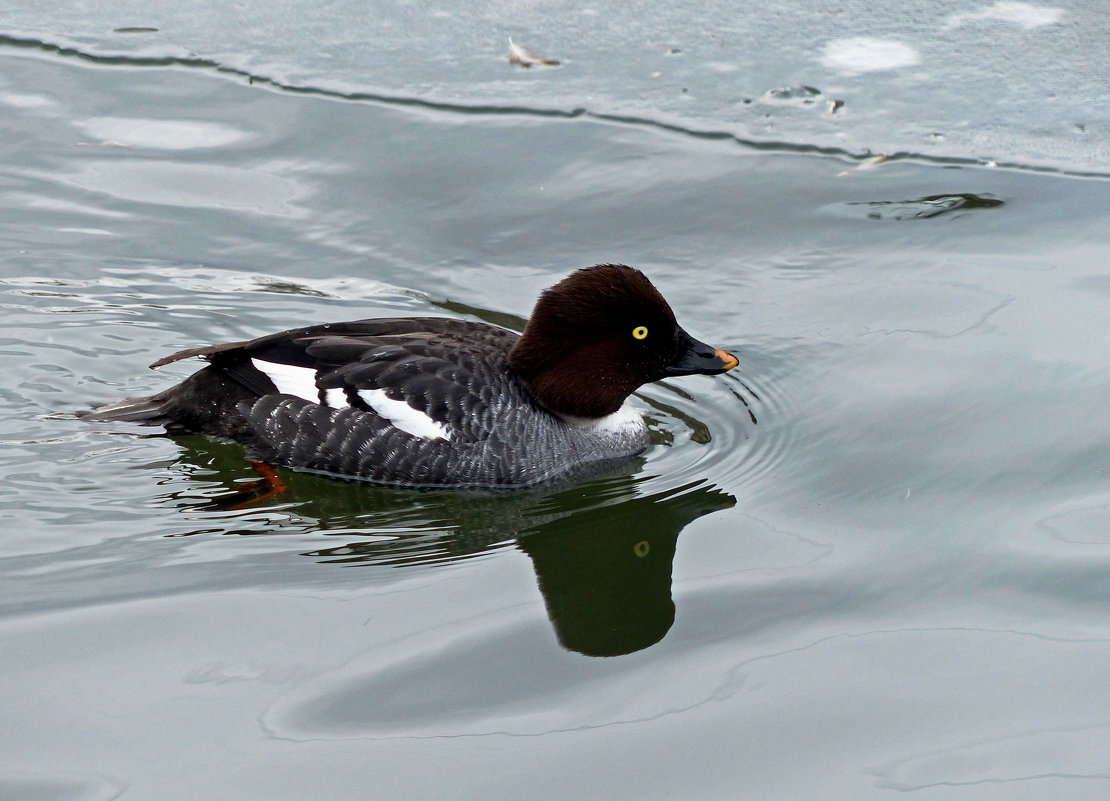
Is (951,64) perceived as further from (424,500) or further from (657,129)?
(424,500)

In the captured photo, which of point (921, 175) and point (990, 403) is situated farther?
point (921, 175)

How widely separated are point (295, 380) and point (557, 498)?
1459mm

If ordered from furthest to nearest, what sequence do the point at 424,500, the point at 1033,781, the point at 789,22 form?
the point at 789,22 < the point at 424,500 < the point at 1033,781

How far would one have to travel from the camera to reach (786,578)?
5750 millimetres

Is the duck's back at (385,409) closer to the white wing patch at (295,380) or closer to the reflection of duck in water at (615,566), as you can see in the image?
the white wing patch at (295,380)

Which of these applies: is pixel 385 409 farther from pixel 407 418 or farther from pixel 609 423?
pixel 609 423

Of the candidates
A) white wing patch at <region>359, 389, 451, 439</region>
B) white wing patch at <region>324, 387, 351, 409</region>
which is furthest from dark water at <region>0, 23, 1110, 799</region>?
white wing patch at <region>324, 387, 351, 409</region>

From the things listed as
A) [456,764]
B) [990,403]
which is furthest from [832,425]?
[456,764]

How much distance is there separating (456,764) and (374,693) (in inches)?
20.7

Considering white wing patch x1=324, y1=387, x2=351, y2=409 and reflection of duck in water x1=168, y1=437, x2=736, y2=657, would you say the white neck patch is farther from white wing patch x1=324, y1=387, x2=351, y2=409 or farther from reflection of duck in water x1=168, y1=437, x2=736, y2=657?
white wing patch x1=324, y1=387, x2=351, y2=409

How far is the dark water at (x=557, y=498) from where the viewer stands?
4.71 meters

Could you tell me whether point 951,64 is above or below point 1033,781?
above

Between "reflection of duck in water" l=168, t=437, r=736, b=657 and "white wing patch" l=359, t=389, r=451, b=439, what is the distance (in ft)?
1.00

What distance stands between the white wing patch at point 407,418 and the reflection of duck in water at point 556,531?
30cm
